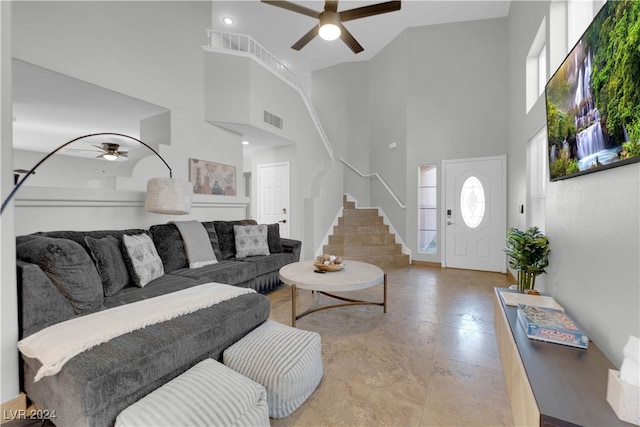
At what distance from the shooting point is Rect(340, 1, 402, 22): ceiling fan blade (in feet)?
9.52

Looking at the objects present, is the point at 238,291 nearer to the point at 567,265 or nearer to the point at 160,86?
the point at 567,265

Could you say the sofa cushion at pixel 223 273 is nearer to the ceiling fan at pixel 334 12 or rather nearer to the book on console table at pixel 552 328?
the book on console table at pixel 552 328

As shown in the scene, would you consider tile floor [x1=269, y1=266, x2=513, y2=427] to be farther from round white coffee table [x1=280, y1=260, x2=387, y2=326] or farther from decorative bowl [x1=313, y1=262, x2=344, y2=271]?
decorative bowl [x1=313, y1=262, x2=344, y2=271]

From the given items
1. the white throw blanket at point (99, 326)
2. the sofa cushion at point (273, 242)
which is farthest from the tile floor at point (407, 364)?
the white throw blanket at point (99, 326)

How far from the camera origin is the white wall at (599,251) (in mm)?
1242

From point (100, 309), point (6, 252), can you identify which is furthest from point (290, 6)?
point (100, 309)

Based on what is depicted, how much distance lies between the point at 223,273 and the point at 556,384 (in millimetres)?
Answer: 2672

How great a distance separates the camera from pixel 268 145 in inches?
212

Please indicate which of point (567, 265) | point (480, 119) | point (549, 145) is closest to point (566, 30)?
point (549, 145)

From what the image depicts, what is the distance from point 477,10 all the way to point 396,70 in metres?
1.58

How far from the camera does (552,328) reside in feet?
5.04

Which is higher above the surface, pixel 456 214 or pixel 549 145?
pixel 549 145

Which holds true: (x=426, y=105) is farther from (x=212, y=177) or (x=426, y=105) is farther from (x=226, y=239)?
(x=226, y=239)

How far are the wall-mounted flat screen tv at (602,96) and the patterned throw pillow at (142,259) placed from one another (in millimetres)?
3222
